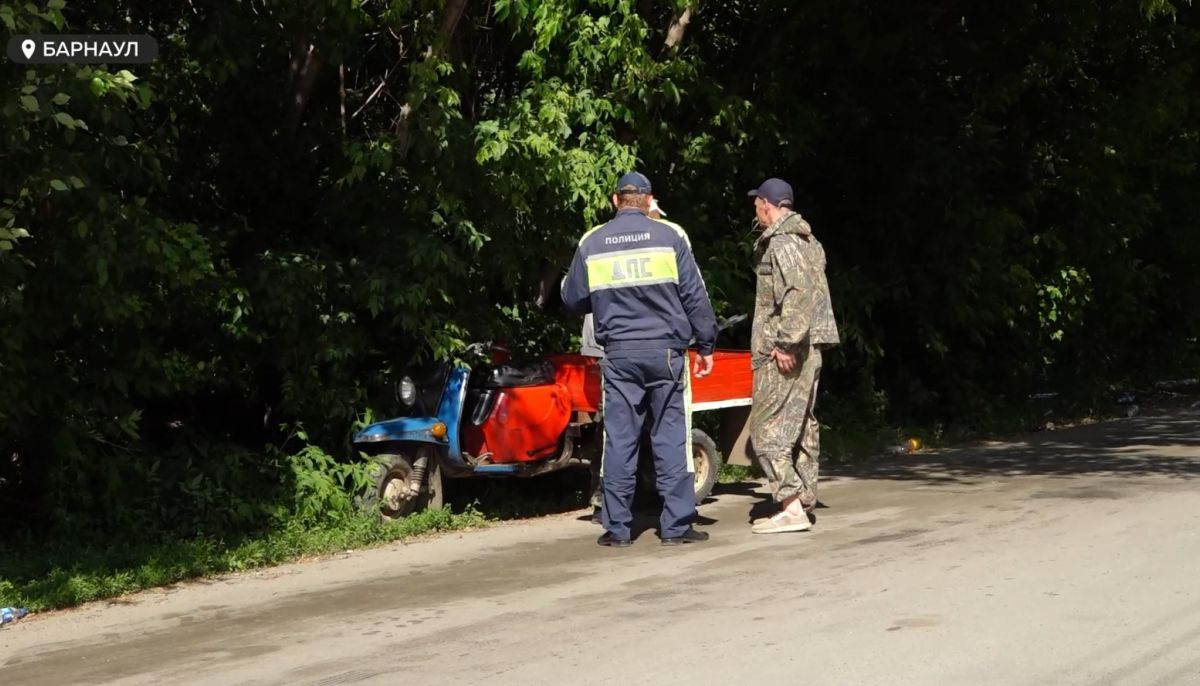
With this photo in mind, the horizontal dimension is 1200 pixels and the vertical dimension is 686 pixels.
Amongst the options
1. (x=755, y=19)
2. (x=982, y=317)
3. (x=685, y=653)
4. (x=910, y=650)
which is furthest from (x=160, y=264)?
(x=982, y=317)

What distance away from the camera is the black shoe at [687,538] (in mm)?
9625

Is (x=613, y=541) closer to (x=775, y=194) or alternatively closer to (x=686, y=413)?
(x=686, y=413)

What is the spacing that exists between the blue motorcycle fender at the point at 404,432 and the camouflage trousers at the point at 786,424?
2.12 meters

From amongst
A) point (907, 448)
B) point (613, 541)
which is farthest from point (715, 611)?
point (907, 448)

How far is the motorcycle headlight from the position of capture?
11.0m

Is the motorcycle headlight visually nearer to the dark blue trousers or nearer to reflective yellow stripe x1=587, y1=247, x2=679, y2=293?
the dark blue trousers

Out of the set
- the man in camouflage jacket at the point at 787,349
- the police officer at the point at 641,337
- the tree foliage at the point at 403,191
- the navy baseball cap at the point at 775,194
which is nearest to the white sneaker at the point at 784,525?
the man in camouflage jacket at the point at 787,349

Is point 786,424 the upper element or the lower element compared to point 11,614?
upper

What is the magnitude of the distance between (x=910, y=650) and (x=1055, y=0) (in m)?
11.8

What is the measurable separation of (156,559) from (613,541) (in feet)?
8.65

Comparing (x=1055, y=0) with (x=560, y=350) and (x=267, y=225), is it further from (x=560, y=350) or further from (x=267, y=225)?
(x=267, y=225)

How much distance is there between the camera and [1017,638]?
6.98 meters

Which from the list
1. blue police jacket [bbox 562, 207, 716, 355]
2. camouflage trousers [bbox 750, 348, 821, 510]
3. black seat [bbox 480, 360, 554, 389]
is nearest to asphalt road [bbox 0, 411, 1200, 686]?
camouflage trousers [bbox 750, 348, 821, 510]

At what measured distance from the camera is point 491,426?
35.8ft
